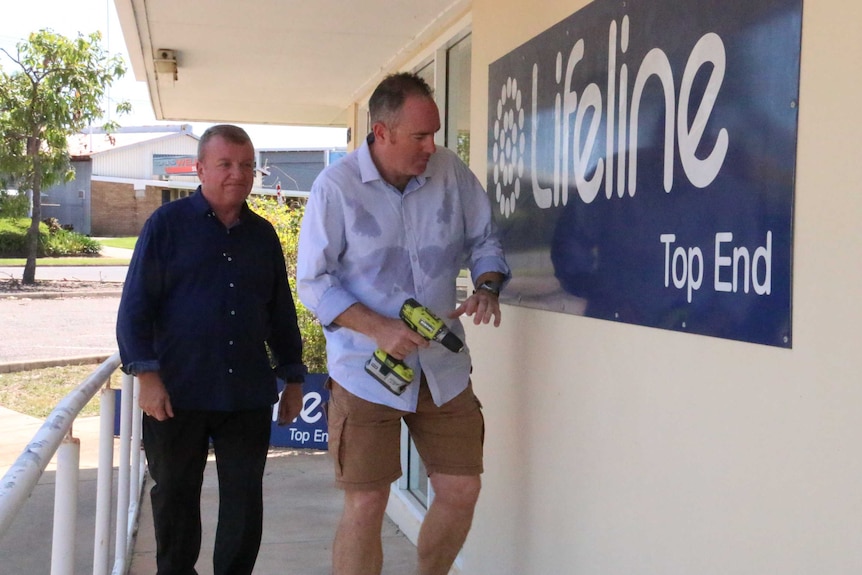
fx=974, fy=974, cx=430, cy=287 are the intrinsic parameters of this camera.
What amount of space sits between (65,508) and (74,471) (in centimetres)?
12

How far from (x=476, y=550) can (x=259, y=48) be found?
3.19 m

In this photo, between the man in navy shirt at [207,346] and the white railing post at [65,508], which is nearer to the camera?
the white railing post at [65,508]

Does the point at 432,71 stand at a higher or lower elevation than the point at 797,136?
higher

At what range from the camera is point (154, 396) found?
10.6ft

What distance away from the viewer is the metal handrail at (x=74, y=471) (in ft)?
5.09

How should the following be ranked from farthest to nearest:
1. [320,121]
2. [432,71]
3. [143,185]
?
[143,185] → [320,121] → [432,71]

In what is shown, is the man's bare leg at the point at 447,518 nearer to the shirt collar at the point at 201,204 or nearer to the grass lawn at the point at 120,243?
the shirt collar at the point at 201,204

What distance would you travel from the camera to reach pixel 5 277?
2256 centimetres

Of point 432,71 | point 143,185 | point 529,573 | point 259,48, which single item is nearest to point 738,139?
point 529,573

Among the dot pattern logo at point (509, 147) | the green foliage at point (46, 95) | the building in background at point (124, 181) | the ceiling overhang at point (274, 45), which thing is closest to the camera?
the dot pattern logo at point (509, 147)

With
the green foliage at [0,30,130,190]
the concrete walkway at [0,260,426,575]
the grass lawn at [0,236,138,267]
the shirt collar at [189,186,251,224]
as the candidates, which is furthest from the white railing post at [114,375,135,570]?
the grass lawn at [0,236,138,267]

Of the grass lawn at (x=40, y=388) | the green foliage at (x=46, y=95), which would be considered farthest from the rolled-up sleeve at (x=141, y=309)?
the green foliage at (x=46, y=95)

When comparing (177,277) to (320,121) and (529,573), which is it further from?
(320,121)

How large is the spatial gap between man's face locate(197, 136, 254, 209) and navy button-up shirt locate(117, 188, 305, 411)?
65mm
